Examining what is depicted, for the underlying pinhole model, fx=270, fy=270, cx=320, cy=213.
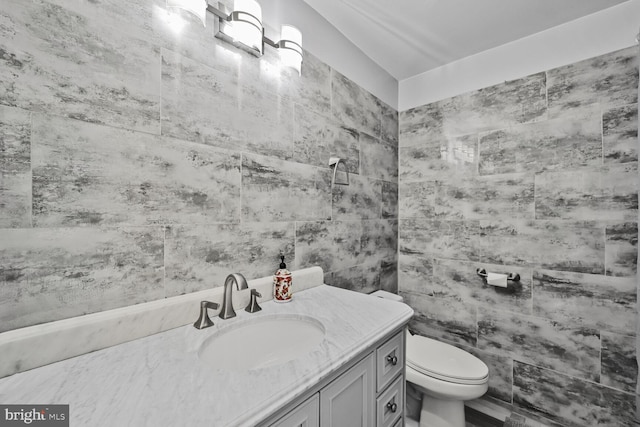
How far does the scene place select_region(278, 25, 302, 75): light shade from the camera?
1315mm

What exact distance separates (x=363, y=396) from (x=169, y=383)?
2.01 feet

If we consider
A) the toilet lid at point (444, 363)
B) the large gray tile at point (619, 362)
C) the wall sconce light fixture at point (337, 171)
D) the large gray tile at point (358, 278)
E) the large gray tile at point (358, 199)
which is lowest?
the toilet lid at point (444, 363)

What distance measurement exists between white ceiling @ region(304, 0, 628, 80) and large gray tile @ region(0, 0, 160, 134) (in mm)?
1048

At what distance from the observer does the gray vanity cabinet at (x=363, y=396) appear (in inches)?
27.7

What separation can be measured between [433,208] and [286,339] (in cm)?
155

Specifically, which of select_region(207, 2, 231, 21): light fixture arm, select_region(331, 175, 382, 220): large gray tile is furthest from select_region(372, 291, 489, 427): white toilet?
select_region(207, 2, 231, 21): light fixture arm

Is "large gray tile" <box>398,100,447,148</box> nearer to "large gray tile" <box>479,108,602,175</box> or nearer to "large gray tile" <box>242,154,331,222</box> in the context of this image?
"large gray tile" <box>479,108,602,175</box>

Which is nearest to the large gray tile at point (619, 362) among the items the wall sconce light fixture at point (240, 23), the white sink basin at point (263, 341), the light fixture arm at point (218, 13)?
the white sink basin at point (263, 341)

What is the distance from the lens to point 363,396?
0.91 m

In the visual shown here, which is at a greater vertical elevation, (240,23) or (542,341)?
(240,23)

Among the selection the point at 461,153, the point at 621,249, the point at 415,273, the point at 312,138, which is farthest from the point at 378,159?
the point at 621,249

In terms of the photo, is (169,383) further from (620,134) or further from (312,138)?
(620,134)

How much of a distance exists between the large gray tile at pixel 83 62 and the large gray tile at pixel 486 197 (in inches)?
74.3

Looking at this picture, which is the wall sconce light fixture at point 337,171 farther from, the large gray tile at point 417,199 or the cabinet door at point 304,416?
the cabinet door at point 304,416
